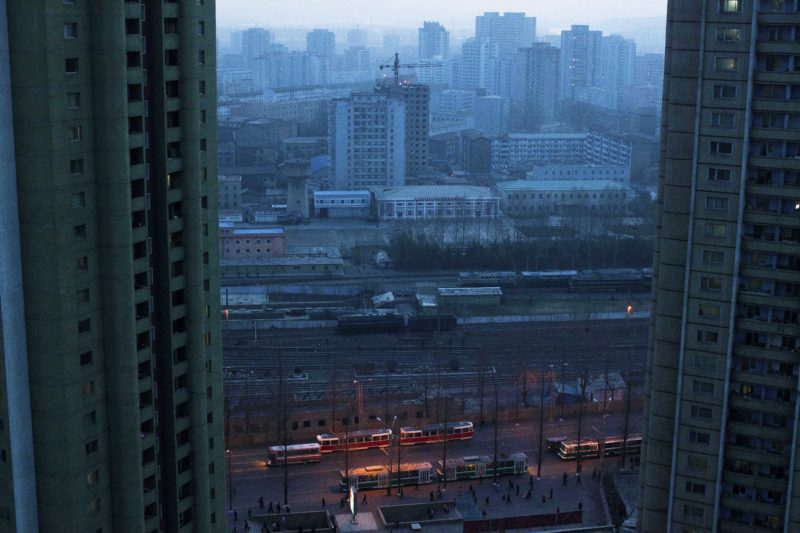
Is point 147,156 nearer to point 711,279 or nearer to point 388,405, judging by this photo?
point 711,279

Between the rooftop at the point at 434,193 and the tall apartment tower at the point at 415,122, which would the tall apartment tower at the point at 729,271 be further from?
the tall apartment tower at the point at 415,122

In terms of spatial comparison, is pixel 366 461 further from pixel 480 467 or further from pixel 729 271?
pixel 729 271

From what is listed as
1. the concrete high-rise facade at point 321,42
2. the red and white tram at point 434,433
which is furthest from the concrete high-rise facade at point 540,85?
the red and white tram at point 434,433

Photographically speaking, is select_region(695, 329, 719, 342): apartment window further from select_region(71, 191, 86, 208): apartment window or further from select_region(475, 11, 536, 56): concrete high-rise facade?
select_region(475, 11, 536, 56): concrete high-rise facade

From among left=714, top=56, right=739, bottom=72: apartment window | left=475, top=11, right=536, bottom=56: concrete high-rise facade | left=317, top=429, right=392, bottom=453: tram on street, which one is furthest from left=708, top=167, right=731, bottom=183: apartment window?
left=475, top=11, right=536, bottom=56: concrete high-rise facade

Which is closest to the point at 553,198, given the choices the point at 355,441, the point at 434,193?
the point at 434,193
